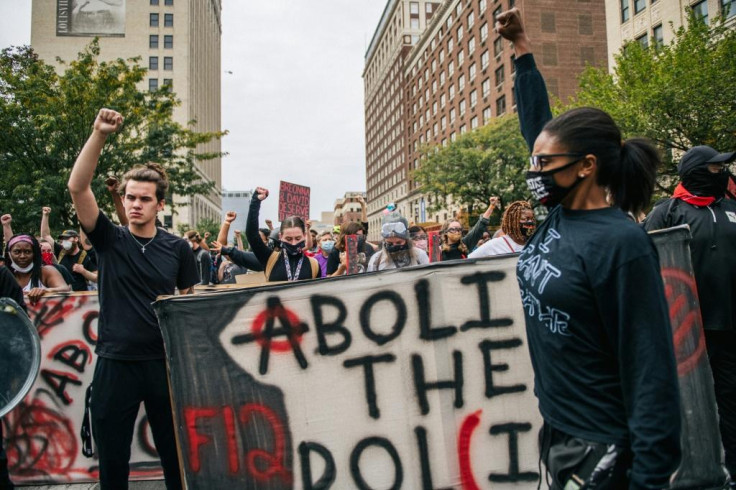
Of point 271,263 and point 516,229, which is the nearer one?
point 516,229

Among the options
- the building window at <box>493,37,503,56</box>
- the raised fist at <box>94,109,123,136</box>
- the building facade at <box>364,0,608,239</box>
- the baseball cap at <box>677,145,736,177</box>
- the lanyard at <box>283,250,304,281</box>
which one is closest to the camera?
the raised fist at <box>94,109,123,136</box>

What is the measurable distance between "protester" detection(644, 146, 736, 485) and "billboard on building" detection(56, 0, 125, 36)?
73925 millimetres

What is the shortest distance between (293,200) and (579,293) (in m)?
9.08

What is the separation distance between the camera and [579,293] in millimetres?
1456

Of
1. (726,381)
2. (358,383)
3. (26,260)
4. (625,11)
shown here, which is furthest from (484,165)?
(358,383)

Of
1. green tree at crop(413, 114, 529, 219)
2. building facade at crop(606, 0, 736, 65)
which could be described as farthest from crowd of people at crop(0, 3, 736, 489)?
green tree at crop(413, 114, 529, 219)

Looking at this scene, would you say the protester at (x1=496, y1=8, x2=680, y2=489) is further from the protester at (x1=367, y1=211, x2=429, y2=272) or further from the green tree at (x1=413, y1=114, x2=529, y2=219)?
the green tree at (x1=413, y1=114, x2=529, y2=219)

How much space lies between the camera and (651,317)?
4.49ft

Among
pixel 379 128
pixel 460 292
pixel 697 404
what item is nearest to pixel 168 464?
pixel 460 292

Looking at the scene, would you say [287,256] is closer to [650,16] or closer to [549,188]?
[549,188]

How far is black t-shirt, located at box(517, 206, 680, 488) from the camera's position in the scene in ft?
4.42

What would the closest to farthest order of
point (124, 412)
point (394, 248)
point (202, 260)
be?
point (124, 412), point (394, 248), point (202, 260)

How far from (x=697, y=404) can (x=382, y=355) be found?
5.96 ft

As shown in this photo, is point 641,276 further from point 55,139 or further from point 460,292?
point 55,139
